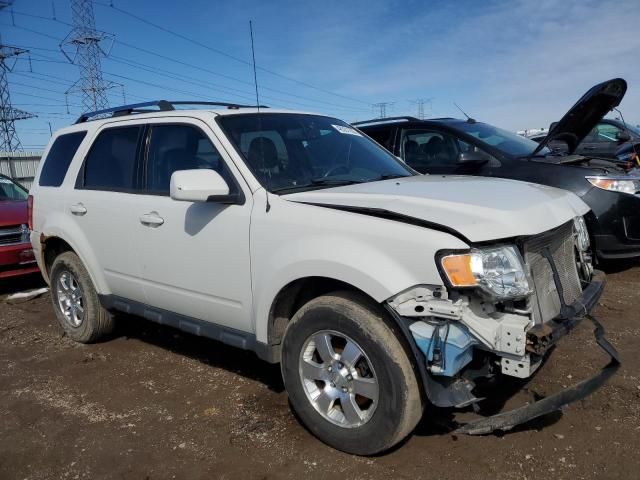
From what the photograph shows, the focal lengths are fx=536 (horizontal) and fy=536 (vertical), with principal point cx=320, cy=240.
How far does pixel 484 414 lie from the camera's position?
10.5 ft

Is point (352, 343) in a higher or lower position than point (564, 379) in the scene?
higher

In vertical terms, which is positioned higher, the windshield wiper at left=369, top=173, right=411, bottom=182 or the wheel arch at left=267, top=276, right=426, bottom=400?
the windshield wiper at left=369, top=173, right=411, bottom=182

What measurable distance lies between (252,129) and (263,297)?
4.09 feet

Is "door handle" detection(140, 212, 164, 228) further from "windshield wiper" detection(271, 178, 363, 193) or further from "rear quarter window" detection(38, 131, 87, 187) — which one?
"rear quarter window" detection(38, 131, 87, 187)

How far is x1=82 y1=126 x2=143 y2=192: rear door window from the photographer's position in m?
4.21

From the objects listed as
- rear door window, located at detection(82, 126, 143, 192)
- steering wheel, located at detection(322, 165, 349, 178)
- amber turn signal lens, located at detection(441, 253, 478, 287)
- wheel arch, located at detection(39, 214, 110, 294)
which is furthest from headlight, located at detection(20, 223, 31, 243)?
amber turn signal lens, located at detection(441, 253, 478, 287)

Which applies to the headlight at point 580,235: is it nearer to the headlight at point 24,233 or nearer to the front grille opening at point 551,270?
the front grille opening at point 551,270

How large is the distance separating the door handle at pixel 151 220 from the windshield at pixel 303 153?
0.80 meters

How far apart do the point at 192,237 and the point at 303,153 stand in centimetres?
96

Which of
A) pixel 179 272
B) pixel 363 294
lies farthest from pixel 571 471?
pixel 179 272

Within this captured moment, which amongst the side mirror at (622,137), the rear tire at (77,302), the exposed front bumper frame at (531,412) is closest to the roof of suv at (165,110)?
the rear tire at (77,302)

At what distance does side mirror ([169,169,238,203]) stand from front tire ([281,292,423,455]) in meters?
0.89

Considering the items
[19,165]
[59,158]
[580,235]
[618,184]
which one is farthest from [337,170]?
[19,165]

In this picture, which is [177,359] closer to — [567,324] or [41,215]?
[41,215]
